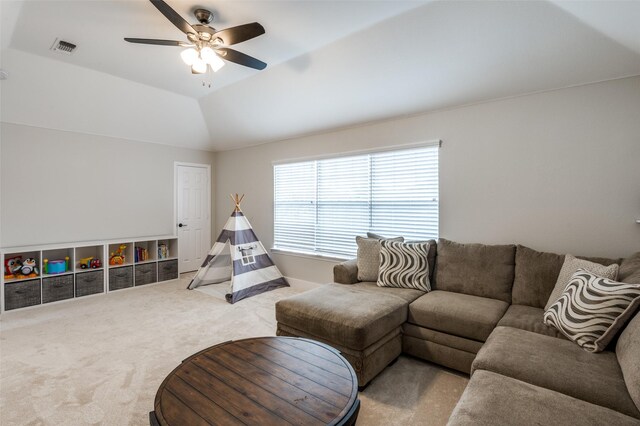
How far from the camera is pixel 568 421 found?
4.02ft

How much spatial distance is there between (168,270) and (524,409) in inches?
212

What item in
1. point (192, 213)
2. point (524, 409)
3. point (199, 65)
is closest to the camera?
point (524, 409)

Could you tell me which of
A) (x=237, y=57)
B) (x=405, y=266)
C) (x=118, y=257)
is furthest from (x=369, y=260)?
(x=118, y=257)

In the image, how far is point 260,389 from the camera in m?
1.48

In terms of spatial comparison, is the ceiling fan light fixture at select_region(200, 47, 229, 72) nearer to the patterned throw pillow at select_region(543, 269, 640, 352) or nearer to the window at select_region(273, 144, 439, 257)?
the window at select_region(273, 144, 439, 257)

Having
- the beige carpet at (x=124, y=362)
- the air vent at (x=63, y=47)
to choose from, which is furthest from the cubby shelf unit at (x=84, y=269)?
the air vent at (x=63, y=47)

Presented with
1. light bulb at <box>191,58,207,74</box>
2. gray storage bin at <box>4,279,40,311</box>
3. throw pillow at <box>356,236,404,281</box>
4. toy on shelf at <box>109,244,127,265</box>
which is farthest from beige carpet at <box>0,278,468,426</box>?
light bulb at <box>191,58,207,74</box>

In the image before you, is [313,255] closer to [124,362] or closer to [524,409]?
[124,362]

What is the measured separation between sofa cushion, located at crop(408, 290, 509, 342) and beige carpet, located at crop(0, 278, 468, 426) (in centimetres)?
38

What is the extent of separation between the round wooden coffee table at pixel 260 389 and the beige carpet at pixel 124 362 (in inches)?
26.5

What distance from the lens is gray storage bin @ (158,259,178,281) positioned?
529cm

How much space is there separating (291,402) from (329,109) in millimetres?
3533

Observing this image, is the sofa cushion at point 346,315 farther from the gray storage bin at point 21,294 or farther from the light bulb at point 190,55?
the gray storage bin at point 21,294

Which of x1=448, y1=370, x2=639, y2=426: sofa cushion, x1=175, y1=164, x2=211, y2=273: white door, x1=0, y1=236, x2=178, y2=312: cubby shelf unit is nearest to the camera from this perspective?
x1=448, y1=370, x2=639, y2=426: sofa cushion
